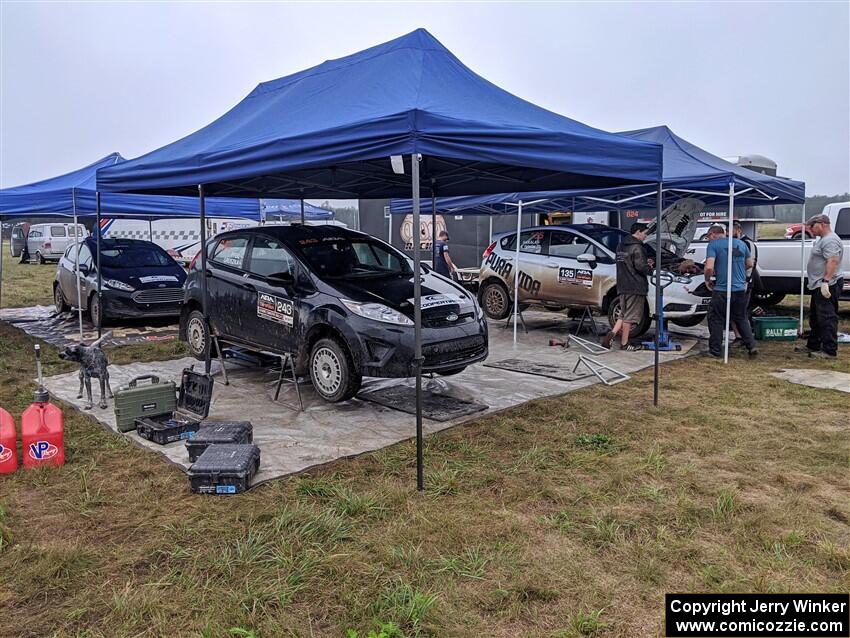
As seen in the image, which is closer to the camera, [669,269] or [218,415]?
[218,415]

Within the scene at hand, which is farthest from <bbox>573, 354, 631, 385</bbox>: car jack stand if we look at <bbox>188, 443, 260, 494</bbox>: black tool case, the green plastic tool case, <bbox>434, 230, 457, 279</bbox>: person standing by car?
<bbox>434, 230, 457, 279</bbox>: person standing by car

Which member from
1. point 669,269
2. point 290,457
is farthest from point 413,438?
point 669,269

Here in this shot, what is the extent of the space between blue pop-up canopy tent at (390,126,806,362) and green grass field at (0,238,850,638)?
3864 millimetres

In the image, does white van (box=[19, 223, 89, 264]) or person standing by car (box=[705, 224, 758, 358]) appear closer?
person standing by car (box=[705, 224, 758, 358])

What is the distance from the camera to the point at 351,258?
6746 mm

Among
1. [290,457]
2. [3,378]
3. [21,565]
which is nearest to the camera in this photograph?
[21,565]

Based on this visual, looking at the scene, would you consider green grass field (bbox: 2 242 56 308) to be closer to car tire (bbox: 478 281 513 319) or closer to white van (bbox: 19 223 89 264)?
white van (bbox: 19 223 89 264)

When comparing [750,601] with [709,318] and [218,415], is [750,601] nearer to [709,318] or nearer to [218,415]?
[218,415]

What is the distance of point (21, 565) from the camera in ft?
10.9

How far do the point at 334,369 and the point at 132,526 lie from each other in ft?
8.06

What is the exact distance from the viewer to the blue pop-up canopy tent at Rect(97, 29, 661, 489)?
13.9 ft

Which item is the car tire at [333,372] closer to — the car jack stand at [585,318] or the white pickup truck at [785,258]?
the car jack stand at [585,318]

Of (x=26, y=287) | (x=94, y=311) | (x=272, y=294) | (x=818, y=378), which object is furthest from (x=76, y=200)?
(x=26, y=287)

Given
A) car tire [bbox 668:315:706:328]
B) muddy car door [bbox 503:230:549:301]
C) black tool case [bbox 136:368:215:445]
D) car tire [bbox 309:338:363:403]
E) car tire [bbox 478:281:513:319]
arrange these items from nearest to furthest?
black tool case [bbox 136:368:215:445] → car tire [bbox 309:338:363:403] → car tire [bbox 668:315:706:328] → muddy car door [bbox 503:230:549:301] → car tire [bbox 478:281:513:319]
